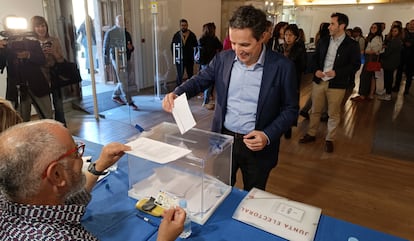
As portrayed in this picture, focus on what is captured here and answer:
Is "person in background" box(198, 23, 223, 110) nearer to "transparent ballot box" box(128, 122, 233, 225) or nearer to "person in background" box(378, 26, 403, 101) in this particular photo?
"person in background" box(378, 26, 403, 101)

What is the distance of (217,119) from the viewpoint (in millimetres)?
1736

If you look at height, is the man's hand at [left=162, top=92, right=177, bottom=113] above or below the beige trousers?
above

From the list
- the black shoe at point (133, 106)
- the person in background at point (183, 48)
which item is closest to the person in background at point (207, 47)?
the person in background at point (183, 48)

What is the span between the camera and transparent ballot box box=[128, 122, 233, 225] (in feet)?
4.00

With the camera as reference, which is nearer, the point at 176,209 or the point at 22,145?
the point at 22,145

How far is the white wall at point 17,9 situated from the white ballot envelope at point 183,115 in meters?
3.44

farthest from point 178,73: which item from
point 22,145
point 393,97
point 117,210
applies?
point 22,145

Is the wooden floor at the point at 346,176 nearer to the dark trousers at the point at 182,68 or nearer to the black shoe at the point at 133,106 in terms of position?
the black shoe at the point at 133,106

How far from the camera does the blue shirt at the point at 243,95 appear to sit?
1.57 m

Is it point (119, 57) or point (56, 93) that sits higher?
point (119, 57)

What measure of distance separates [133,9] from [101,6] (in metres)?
0.74

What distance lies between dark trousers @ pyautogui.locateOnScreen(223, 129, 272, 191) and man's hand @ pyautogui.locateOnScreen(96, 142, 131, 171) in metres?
0.67

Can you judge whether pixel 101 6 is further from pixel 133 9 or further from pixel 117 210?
pixel 117 210

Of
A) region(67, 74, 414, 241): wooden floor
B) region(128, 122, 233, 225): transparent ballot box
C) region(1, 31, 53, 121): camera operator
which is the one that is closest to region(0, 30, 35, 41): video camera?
region(1, 31, 53, 121): camera operator
